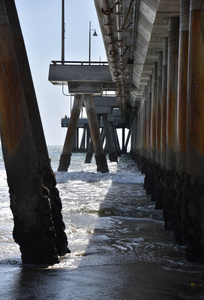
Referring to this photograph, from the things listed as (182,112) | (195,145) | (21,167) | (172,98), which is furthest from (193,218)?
(172,98)

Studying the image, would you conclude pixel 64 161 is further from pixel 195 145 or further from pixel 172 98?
pixel 195 145

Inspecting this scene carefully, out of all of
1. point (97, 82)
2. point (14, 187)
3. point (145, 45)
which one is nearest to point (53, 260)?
point (14, 187)

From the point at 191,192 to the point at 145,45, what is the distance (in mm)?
9412

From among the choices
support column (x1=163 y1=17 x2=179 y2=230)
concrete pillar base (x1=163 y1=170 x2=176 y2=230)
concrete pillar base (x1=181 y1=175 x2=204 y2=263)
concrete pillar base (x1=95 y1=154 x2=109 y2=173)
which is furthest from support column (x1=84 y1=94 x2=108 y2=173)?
concrete pillar base (x1=181 y1=175 x2=204 y2=263)

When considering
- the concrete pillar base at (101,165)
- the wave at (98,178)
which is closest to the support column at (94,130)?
the concrete pillar base at (101,165)

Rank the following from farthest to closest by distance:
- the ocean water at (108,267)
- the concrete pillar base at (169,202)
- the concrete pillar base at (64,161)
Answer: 1. the concrete pillar base at (64,161)
2. the concrete pillar base at (169,202)
3. the ocean water at (108,267)

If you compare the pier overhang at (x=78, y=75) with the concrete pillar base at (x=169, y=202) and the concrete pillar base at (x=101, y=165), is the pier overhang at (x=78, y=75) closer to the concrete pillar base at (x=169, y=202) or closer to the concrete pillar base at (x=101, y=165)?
the concrete pillar base at (x=101, y=165)

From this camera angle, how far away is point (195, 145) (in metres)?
6.46

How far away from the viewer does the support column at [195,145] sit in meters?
6.25

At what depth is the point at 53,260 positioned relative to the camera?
229 inches

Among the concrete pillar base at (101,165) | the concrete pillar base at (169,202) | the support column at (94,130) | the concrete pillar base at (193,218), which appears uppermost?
the concrete pillar base at (193,218)

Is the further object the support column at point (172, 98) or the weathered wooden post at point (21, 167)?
the support column at point (172, 98)

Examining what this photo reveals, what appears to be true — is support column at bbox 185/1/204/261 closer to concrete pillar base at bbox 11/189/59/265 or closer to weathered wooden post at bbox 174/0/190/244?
weathered wooden post at bbox 174/0/190/244

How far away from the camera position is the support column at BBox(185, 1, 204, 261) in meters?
6.25
